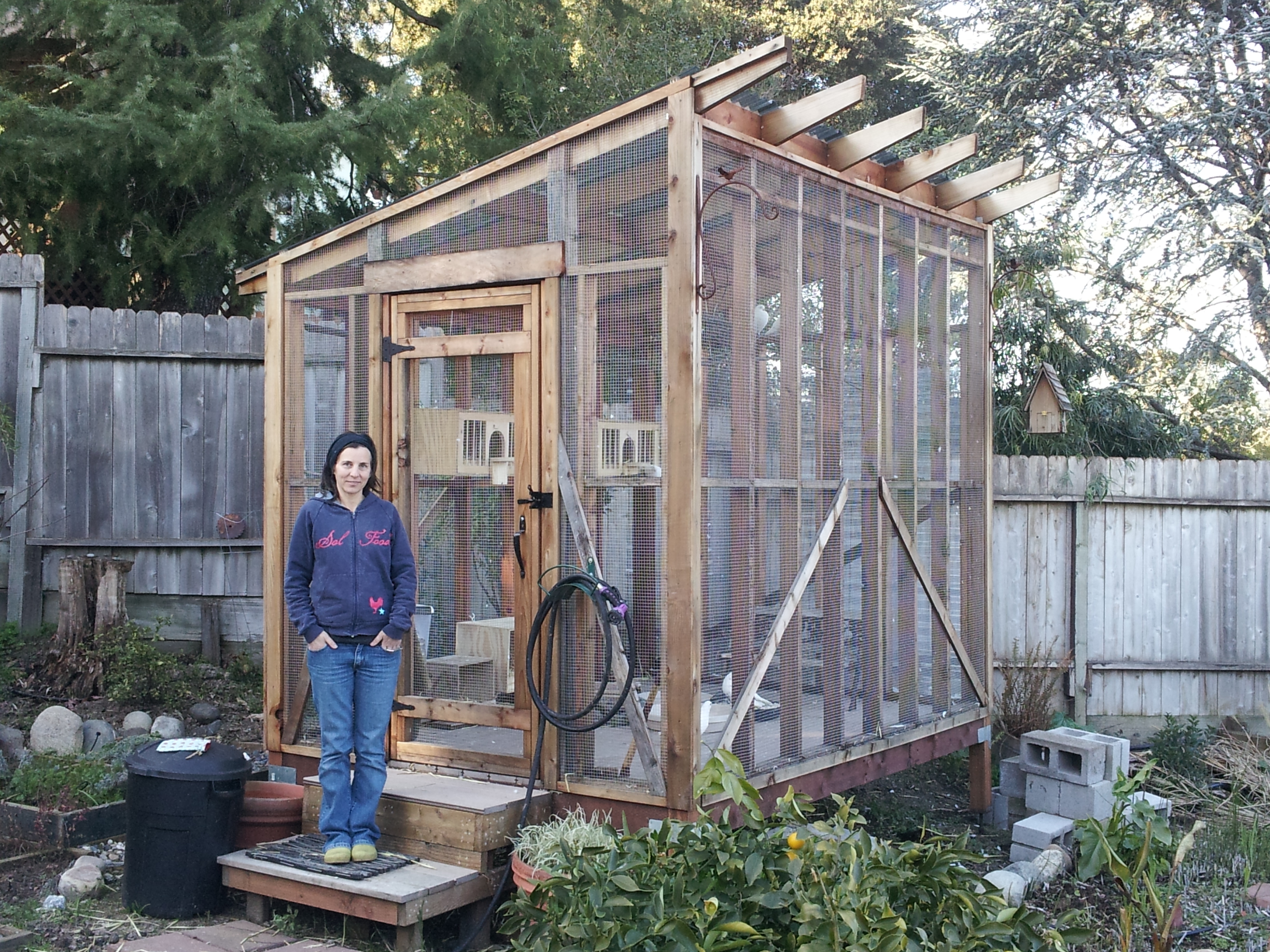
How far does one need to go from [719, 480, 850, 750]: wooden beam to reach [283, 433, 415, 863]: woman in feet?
4.34

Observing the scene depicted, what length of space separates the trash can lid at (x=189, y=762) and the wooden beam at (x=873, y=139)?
3.65m

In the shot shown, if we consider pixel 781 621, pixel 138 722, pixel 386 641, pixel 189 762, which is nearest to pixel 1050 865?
pixel 781 621

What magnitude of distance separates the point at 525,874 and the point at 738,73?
118 inches

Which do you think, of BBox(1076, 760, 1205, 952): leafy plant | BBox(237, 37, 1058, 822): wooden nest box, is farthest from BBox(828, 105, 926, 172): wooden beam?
BBox(1076, 760, 1205, 952): leafy plant

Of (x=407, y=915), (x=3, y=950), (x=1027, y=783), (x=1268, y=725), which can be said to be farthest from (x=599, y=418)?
(x=1268, y=725)

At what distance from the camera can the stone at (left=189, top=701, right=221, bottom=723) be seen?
22.2ft

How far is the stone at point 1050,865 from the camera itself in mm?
5016

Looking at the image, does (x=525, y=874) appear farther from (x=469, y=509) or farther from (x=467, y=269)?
(x=467, y=269)

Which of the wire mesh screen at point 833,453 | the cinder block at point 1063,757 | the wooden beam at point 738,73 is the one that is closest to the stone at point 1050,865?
the cinder block at point 1063,757

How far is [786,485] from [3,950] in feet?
11.0

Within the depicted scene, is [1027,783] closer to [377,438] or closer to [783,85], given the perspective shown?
[377,438]

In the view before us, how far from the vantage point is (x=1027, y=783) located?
20.0 ft

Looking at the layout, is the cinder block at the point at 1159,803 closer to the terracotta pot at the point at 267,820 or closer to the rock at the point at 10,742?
the terracotta pot at the point at 267,820

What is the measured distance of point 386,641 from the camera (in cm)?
445
